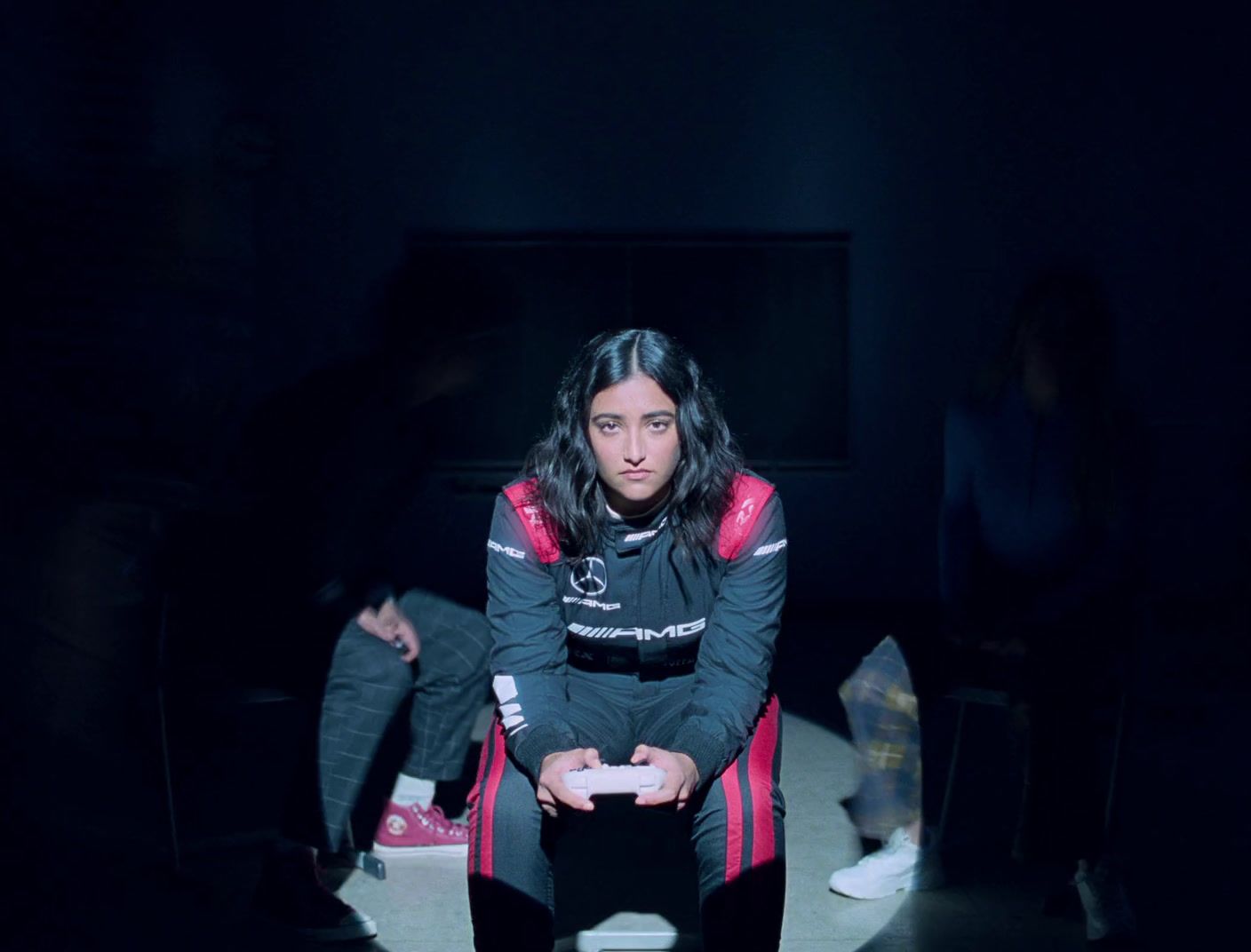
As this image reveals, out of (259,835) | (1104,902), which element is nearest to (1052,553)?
(1104,902)

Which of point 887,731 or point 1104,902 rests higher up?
point 887,731

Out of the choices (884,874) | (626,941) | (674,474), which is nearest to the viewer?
(674,474)

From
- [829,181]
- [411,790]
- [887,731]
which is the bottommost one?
[411,790]

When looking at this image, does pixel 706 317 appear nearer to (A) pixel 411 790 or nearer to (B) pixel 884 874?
(A) pixel 411 790

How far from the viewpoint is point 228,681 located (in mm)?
3412

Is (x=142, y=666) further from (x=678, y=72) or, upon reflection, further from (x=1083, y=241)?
(x=1083, y=241)

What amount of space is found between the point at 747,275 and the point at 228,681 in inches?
152

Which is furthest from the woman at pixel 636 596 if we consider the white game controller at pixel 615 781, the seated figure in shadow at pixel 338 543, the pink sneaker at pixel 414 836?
the pink sneaker at pixel 414 836

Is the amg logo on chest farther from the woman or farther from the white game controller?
the white game controller

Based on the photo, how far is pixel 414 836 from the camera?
3.61 meters

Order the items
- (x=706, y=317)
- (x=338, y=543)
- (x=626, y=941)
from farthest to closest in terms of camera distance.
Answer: (x=706, y=317) < (x=338, y=543) < (x=626, y=941)

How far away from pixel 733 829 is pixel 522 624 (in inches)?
22.3

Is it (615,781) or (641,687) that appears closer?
(615,781)

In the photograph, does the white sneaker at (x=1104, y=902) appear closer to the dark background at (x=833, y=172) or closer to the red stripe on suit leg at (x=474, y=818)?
the red stripe on suit leg at (x=474, y=818)
